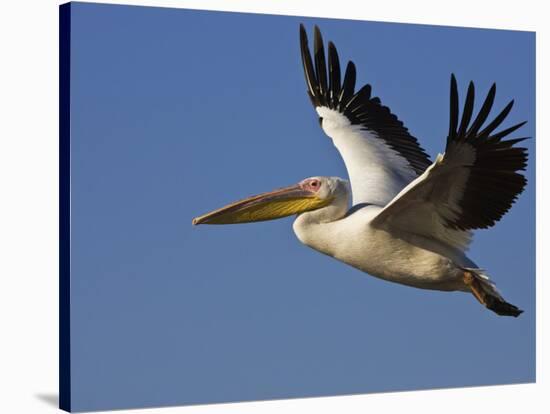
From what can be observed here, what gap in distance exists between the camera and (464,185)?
1107 centimetres

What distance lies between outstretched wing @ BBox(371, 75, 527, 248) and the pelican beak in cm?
64

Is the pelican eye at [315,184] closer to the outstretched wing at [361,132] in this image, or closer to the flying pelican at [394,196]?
the flying pelican at [394,196]

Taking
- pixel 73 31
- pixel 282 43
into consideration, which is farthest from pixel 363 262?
pixel 73 31

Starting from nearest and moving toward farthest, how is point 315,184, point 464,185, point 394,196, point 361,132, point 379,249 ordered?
1. point 464,185
2. point 379,249
3. point 315,184
4. point 394,196
5. point 361,132

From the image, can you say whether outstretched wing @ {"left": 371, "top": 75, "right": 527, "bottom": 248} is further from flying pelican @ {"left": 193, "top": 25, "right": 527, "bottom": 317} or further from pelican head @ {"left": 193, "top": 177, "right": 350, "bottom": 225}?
pelican head @ {"left": 193, "top": 177, "right": 350, "bottom": 225}

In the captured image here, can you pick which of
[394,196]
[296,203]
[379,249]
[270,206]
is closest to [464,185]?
[379,249]

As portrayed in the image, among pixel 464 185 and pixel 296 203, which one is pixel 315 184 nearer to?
pixel 296 203

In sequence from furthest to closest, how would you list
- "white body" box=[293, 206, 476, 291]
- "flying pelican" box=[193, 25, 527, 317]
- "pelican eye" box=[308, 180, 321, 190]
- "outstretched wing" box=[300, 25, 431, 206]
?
"outstretched wing" box=[300, 25, 431, 206] → "pelican eye" box=[308, 180, 321, 190] → "white body" box=[293, 206, 476, 291] → "flying pelican" box=[193, 25, 527, 317]

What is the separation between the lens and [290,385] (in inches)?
484

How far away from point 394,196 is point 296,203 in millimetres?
908

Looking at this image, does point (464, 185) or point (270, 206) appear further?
point (270, 206)

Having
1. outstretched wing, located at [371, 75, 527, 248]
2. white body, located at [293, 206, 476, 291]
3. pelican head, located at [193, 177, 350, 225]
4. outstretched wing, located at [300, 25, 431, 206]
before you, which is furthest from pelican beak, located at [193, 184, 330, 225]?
outstretched wing, located at [371, 75, 527, 248]

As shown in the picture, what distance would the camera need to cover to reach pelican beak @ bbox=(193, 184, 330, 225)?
38.9ft

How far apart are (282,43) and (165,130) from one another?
1.40 metres
